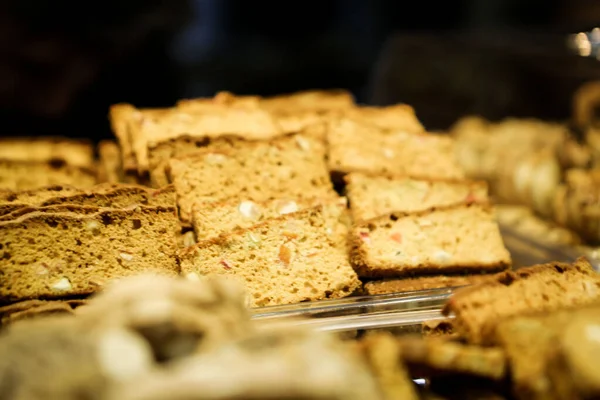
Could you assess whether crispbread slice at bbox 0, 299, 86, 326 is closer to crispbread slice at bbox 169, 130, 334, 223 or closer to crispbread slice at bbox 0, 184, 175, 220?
crispbread slice at bbox 0, 184, 175, 220

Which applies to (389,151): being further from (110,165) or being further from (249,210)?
(110,165)

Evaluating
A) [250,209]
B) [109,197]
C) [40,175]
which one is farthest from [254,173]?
[40,175]

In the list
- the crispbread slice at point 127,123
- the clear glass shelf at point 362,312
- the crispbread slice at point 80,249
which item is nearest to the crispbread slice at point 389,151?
the clear glass shelf at point 362,312

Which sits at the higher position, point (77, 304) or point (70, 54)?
point (70, 54)

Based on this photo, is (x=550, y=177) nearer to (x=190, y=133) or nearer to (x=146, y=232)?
(x=190, y=133)

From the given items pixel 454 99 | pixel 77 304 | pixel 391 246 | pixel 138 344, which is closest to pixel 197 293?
pixel 138 344

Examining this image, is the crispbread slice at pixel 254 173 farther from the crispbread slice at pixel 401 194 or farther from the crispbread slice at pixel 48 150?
the crispbread slice at pixel 48 150
